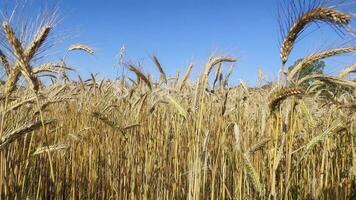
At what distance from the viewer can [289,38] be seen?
1520mm

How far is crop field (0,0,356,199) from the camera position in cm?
161

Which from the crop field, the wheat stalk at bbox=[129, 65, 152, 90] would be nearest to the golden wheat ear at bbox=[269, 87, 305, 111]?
the crop field

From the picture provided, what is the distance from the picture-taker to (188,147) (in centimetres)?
251

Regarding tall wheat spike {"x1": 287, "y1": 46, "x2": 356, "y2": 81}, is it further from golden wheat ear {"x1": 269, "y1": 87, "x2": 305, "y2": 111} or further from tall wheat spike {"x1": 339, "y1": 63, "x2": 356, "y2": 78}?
tall wheat spike {"x1": 339, "y1": 63, "x2": 356, "y2": 78}

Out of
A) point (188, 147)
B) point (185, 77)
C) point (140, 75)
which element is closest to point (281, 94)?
point (188, 147)

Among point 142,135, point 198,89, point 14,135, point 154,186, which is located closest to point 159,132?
point 142,135

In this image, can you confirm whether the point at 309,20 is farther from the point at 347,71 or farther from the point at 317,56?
the point at 347,71

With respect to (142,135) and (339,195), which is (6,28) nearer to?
(142,135)

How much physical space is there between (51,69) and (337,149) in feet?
6.49

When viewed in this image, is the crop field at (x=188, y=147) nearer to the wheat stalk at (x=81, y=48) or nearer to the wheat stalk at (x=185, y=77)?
the wheat stalk at (x=185, y=77)

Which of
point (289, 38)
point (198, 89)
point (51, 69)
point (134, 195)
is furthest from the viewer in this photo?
point (134, 195)

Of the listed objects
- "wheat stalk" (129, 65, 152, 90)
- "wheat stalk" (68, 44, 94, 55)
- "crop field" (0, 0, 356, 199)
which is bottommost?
"crop field" (0, 0, 356, 199)

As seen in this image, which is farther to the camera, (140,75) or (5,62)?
(140,75)

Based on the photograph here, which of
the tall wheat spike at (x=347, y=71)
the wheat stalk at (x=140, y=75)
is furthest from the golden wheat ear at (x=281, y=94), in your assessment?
the wheat stalk at (x=140, y=75)
